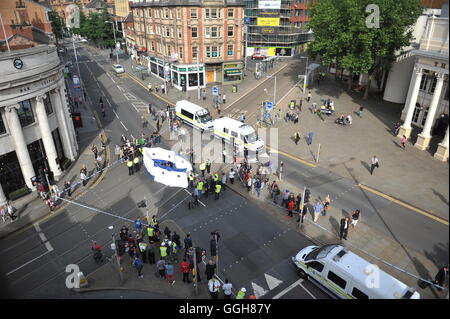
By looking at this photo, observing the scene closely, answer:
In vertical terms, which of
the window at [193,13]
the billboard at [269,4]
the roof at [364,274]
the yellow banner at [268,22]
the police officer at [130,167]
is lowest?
the police officer at [130,167]

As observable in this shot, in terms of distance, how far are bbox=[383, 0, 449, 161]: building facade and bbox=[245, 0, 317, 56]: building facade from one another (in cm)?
3670

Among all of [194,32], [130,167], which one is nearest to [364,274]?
[130,167]

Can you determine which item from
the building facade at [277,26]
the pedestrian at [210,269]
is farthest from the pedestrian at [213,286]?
the building facade at [277,26]

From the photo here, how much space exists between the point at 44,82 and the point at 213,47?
30.6m

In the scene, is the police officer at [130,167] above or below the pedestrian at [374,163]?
below

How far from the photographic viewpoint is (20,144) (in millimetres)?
23500

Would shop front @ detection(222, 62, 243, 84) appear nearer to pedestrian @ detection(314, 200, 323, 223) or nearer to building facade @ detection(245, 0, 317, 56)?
building facade @ detection(245, 0, 317, 56)

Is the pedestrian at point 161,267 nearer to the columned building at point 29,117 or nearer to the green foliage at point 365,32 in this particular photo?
the columned building at point 29,117

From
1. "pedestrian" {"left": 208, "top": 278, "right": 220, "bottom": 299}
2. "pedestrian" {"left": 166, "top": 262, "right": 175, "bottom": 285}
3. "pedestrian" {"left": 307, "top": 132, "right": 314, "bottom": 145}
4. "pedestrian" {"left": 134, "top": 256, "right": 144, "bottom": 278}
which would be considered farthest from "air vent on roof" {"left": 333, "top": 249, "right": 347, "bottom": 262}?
"pedestrian" {"left": 307, "top": 132, "right": 314, "bottom": 145}

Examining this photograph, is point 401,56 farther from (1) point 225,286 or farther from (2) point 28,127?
(2) point 28,127

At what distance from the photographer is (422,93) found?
33.0 meters

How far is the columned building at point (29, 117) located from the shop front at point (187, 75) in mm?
24117

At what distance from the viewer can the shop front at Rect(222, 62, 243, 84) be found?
52941 mm

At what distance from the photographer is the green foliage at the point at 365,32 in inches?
1324
